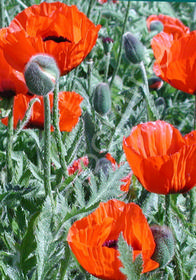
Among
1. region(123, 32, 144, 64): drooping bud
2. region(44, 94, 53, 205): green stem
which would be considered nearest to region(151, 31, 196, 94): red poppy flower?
region(123, 32, 144, 64): drooping bud

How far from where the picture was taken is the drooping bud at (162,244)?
0.82 m

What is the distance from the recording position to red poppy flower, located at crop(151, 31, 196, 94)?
1.09m

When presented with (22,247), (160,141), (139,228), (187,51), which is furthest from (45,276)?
(187,51)

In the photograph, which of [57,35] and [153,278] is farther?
[57,35]

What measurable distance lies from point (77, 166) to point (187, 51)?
34cm

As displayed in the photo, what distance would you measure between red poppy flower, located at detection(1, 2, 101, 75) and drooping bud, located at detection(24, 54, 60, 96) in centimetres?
6

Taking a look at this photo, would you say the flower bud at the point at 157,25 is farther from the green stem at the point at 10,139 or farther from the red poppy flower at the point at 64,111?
the green stem at the point at 10,139

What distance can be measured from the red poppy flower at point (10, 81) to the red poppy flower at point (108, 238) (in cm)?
39

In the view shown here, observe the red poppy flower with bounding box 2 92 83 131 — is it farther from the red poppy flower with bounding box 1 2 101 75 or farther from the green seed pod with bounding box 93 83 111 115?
the red poppy flower with bounding box 1 2 101 75

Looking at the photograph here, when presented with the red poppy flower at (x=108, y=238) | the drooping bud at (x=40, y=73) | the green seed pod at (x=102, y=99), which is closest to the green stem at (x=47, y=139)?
the drooping bud at (x=40, y=73)

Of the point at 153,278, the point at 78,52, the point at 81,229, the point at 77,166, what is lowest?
the point at 77,166

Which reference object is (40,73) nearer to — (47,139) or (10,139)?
(47,139)

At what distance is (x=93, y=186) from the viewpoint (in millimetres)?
988

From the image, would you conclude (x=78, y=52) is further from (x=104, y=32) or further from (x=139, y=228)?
(x=104, y=32)
